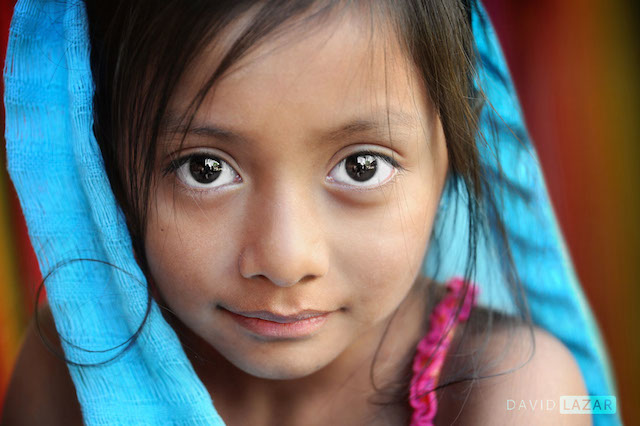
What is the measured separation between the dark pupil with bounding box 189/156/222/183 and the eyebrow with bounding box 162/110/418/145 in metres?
0.04

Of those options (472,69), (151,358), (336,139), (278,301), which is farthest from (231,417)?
(472,69)

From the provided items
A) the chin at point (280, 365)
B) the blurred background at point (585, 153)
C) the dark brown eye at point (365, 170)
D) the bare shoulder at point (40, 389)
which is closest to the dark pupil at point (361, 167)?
the dark brown eye at point (365, 170)

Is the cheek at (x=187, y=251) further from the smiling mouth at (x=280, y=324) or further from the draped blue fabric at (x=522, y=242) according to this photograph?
the draped blue fabric at (x=522, y=242)

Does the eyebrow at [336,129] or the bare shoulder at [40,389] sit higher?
the eyebrow at [336,129]

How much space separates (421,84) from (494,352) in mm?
421

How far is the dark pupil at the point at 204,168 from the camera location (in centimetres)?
70

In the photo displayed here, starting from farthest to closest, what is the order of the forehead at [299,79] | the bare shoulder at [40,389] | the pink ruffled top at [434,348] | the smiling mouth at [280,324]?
1. the bare shoulder at [40,389]
2. the pink ruffled top at [434,348]
3. the smiling mouth at [280,324]
4. the forehead at [299,79]

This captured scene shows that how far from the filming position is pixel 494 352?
0.92m

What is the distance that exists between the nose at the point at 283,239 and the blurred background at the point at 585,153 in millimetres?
882

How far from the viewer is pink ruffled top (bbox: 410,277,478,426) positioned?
89 centimetres

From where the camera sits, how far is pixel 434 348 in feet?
3.06

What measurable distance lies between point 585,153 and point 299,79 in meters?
0.94

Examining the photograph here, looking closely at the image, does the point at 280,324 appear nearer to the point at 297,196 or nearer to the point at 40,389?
the point at 297,196

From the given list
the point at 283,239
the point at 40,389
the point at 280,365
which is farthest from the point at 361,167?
the point at 40,389
